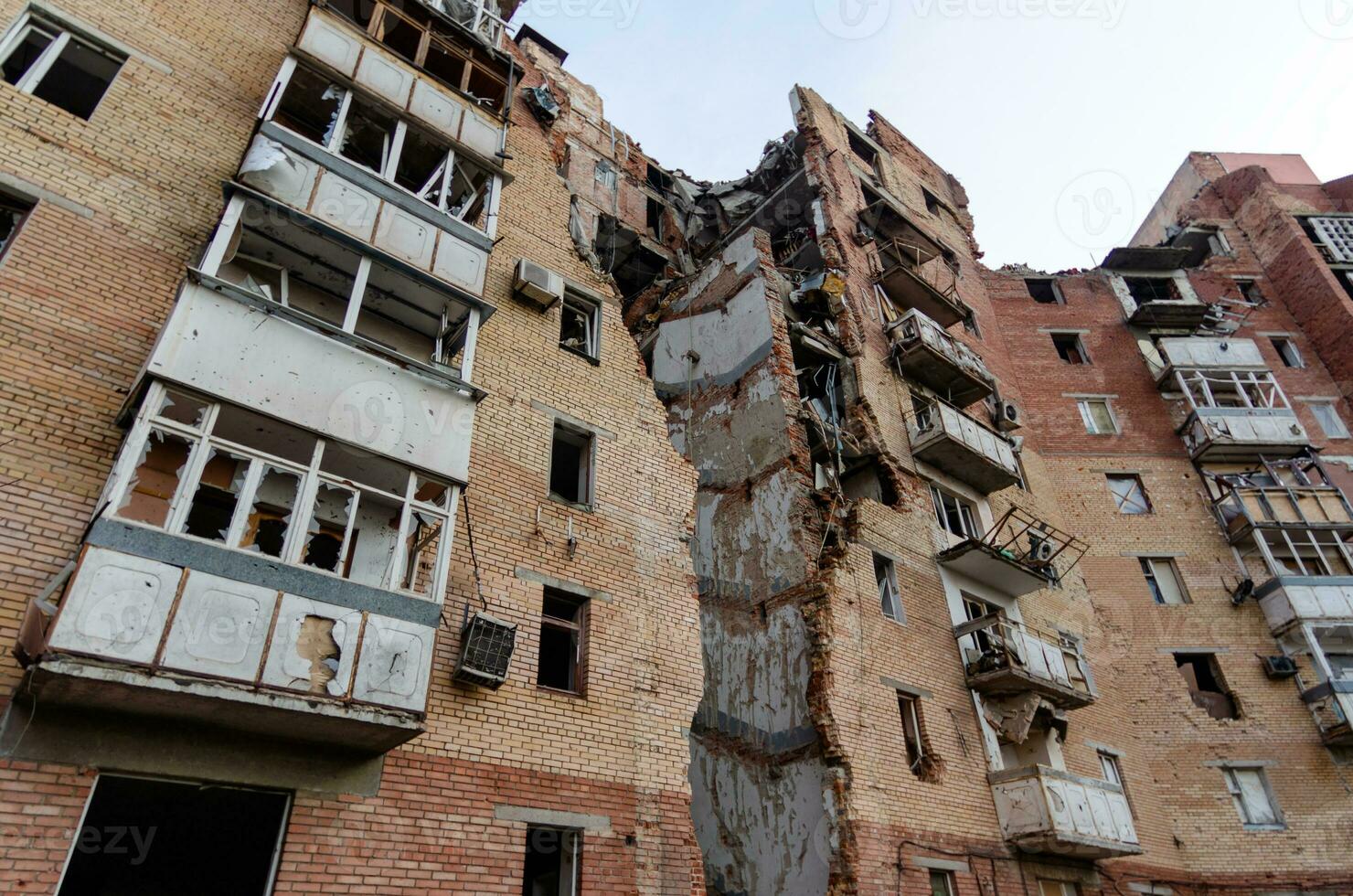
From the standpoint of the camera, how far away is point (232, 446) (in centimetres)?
762

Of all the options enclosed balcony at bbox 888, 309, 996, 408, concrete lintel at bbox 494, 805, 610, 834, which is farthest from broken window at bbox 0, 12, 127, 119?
enclosed balcony at bbox 888, 309, 996, 408

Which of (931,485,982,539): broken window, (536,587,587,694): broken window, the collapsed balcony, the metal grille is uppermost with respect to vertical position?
(931,485,982,539): broken window

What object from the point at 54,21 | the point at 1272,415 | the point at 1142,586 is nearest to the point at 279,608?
the point at 54,21

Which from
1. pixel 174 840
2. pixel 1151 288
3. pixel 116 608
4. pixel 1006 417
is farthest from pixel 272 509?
pixel 1151 288

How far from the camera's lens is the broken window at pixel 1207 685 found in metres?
21.2

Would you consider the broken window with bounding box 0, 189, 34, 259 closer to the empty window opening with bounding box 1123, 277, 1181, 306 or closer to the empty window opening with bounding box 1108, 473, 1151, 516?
the empty window opening with bounding box 1108, 473, 1151, 516

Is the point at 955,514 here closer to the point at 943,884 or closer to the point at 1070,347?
the point at 943,884

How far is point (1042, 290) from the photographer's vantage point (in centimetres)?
3294

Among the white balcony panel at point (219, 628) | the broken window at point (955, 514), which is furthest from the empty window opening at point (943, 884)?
the white balcony panel at point (219, 628)

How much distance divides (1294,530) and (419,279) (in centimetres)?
2676

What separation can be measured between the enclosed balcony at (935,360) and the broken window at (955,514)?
3779 mm

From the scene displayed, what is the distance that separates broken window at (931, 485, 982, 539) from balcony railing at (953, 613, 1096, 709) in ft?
10.4

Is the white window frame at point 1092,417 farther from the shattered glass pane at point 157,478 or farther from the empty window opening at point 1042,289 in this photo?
the shattered glass pane at point 157,478

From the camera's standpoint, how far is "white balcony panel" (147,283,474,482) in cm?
790
